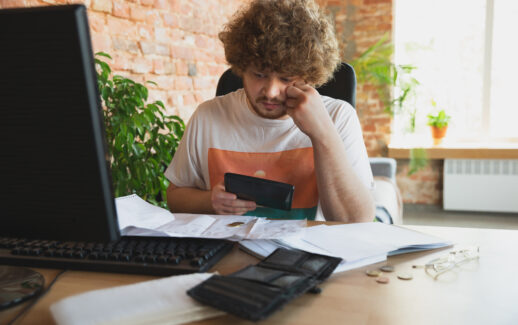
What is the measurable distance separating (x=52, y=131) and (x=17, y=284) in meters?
0.27

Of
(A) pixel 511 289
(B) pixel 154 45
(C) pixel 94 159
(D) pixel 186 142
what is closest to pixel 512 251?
(A) pixel 511 289

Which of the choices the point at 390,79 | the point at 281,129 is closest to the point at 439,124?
the point at 390,79

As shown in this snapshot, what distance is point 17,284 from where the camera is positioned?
646mm

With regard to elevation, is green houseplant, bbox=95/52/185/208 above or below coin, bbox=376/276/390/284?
above

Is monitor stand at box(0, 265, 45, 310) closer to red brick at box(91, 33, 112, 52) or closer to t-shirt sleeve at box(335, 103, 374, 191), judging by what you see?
t-shirt sleeve at box(335, 103, 374, 191)

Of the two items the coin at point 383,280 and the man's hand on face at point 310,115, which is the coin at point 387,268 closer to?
the coin at point 383,280

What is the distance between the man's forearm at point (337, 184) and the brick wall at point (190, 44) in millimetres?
812

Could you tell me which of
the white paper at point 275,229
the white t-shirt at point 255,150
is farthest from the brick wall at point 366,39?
the white paper at point 275,229

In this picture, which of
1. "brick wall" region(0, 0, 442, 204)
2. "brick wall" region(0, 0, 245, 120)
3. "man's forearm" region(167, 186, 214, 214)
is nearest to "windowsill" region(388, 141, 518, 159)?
"brick wall" region(0, 0, 442, 204)

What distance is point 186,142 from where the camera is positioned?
143cm

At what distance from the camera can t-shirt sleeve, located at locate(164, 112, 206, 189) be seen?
1413 mm

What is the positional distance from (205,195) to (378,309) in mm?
764

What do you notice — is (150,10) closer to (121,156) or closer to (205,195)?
(121,156)

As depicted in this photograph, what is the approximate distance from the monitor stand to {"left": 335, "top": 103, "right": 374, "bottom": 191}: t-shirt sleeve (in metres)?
0.91
